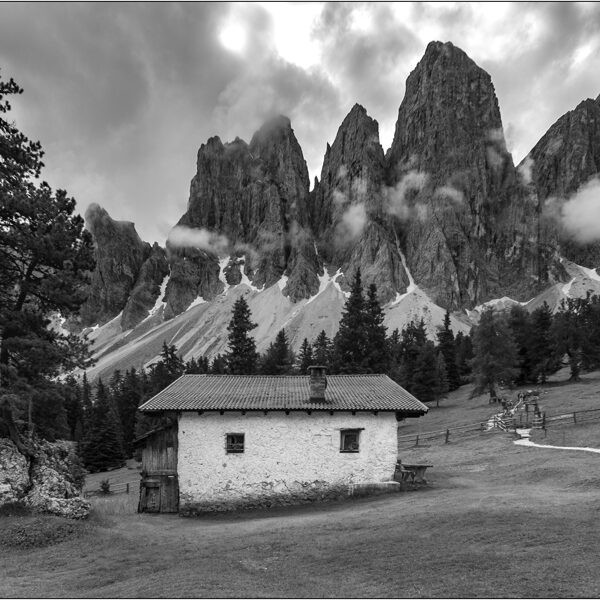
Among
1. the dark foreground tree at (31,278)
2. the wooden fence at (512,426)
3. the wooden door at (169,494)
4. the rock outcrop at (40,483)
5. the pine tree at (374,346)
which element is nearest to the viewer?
the rock outcrop at (40,483)

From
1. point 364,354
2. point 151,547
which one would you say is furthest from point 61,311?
point 364,354

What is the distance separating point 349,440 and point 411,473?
10.8 feet

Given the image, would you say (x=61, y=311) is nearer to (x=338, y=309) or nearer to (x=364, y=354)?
(x=364, y=354)

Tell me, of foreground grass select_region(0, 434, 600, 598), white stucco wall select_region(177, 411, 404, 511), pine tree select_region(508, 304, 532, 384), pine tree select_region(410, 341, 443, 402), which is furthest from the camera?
pine tree select_region(508, 304, 532, 384)

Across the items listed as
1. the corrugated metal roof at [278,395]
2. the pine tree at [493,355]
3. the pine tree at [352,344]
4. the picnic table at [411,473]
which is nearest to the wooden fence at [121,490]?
the corrugated metal roof at [278,395]

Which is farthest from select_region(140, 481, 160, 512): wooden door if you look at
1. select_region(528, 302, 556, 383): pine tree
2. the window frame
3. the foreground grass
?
select_region(528, 302, 556, 383): pine tree

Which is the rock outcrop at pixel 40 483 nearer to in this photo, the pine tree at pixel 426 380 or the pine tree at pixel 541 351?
the pine tree at pixel 426 380

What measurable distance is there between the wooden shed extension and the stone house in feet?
0.16

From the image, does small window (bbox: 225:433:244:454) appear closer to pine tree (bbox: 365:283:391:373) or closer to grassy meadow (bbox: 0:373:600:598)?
grassy meadow (bbox: 0:373:600:598)

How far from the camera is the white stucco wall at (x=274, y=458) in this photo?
22.6 m

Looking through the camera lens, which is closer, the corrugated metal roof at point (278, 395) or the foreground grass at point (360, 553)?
the foreground grass at point (360, 553)

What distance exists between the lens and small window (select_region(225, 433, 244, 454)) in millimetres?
22844

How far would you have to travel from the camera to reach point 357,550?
494 inches

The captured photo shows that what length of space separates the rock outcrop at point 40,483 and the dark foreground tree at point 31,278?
64 cm
